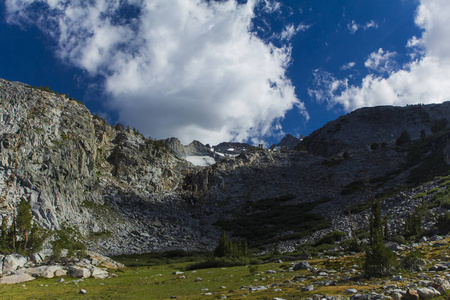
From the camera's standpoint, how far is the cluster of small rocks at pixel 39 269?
2961 centimetres

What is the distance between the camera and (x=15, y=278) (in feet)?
94.3

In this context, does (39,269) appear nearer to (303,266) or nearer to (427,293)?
(303,266)

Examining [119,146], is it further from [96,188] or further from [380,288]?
[380,288]

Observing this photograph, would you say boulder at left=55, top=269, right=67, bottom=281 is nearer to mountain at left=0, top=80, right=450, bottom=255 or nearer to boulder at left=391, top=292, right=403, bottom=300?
boulder at left=391, top=292, right=403, bottom=300

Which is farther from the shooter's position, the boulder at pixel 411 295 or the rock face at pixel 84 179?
the rock face at pixel 84 179

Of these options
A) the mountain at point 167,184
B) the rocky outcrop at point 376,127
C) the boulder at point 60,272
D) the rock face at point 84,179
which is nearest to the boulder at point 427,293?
the boulder at point 60,272

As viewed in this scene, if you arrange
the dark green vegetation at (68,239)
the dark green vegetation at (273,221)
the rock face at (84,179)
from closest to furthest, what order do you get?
1. the dark green vegetation at (68,239)
2. the rock face at (84,179)
3. the dark green vegetation at (273,221)

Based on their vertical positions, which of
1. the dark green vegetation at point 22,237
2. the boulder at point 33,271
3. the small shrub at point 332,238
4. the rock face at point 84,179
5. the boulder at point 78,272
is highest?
the rock face at point 84,179

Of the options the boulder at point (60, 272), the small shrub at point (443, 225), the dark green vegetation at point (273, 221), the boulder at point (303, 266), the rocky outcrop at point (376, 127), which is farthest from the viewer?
the rocky outcrop at point (376, 127)

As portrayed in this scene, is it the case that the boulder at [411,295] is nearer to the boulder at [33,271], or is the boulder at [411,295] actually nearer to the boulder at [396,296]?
the boulder at [396,296]

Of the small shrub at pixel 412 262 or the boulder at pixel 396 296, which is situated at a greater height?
the boulder at pixel 396 296

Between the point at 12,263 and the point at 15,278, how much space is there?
411cm

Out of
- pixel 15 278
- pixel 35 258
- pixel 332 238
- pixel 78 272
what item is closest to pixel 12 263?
pixel 35 258

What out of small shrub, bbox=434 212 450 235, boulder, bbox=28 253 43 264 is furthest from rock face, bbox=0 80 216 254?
small shrub, bbox=434 212 450 235
